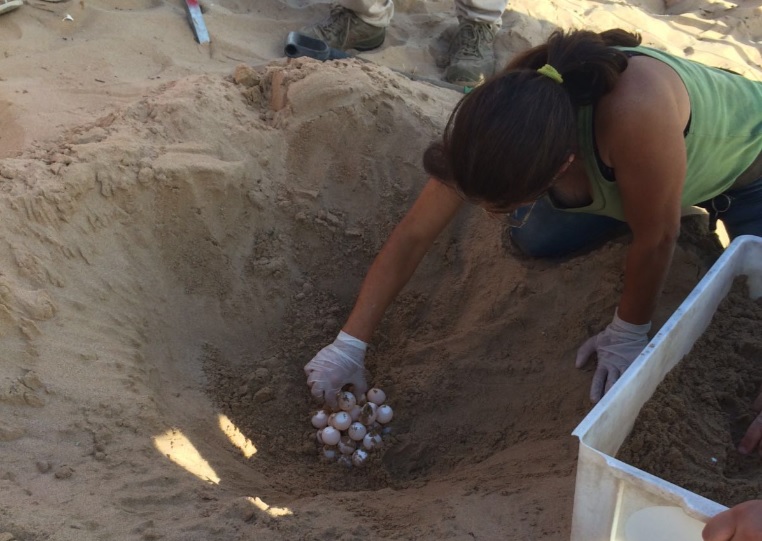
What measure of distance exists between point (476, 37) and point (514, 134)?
263 cm

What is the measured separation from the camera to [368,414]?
6.94ft

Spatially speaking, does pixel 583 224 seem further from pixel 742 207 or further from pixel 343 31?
pixel 343 31

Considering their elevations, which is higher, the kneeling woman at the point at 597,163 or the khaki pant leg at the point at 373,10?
the kneeling woman at the point at 597,163

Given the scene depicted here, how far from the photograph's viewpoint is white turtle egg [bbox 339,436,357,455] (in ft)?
6.75

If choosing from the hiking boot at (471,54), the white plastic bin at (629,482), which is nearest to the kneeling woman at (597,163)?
the white plastic bin at (629,482)

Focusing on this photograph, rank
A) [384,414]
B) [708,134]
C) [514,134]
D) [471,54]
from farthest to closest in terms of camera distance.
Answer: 1. [471,54]
2. [384,414]
3. [708,134]
4. [514,134]

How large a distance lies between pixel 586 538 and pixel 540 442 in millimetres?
668

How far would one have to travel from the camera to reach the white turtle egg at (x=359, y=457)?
2.03 meters

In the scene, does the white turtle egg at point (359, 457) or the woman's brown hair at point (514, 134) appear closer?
the woman's brown hair at point (514, 134)

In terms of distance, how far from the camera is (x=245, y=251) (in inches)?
97.3

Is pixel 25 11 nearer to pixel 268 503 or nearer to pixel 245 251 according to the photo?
pixel 245 251

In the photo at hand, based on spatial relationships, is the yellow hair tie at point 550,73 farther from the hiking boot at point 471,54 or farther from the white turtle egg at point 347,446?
the hiking boot at point 471,54

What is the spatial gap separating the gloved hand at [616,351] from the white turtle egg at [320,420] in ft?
2.55

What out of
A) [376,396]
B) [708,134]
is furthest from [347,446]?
[708,134]
